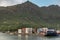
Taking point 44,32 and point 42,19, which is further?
point 42,19

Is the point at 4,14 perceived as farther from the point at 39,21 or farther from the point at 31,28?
the point at 31,28

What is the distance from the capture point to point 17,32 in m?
38.1

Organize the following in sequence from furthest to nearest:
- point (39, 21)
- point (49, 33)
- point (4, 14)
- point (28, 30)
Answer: point (4, 14), point (39, 21), point (28, 30), point (49, 33)

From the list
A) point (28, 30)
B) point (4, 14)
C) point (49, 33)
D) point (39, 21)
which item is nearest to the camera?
point (49, 33)

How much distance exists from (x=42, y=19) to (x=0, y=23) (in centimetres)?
809

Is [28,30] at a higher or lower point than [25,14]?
lower

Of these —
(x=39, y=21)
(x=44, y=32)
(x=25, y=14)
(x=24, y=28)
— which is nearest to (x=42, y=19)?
(x=39, y=21)

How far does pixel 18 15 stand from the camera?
47562 millimetres

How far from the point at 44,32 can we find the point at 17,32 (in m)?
7.29

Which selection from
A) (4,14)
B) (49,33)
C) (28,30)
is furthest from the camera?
(4,14)

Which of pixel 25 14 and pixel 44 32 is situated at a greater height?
pixel 25 14

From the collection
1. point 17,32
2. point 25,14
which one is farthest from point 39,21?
point 17,32

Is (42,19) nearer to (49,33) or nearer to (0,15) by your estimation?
(0,15)

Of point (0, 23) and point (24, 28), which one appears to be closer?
point (24, 28)
